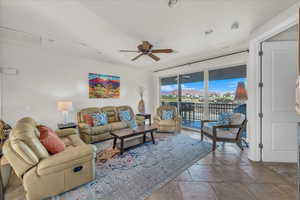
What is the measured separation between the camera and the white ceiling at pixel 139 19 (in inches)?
71.0

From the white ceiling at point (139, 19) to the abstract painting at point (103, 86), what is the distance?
5.26 ft

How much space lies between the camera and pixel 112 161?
2527 millimetres

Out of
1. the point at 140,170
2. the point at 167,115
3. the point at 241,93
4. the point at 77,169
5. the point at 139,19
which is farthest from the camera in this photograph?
the point at 167,115

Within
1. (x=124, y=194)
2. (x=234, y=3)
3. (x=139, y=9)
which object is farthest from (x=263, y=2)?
(x=124, y=194)

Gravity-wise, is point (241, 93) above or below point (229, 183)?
above

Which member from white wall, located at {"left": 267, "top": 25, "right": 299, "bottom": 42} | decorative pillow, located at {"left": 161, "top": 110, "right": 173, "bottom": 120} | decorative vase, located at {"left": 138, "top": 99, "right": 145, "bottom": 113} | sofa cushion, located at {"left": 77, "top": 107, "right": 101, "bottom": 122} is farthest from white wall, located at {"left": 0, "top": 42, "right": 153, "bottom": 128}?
white wall, located at {"left": 267, "top": 25, "right": 299, "bottom": 42}

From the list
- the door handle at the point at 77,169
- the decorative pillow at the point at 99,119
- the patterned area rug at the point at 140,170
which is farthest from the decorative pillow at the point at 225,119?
the decorative pillow at the point at 99,119

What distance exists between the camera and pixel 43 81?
3580 mm

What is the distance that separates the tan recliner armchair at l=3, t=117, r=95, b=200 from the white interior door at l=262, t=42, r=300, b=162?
3.26 meters

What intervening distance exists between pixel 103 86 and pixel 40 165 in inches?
137

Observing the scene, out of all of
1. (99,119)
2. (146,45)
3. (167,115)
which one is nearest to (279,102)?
(146,45)

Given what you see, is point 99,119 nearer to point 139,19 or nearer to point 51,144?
point 51,144

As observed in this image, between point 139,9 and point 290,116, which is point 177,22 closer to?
point 139,9

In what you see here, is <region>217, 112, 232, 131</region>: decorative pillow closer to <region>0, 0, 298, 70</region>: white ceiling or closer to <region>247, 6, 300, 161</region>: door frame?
<region>247, 6, 300, 161</region>: door frame
